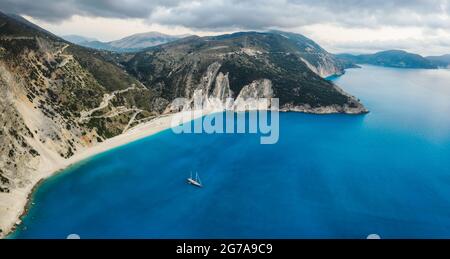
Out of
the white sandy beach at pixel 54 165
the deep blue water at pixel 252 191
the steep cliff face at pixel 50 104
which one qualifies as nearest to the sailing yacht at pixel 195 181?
the deep blue water at pixel 252 191

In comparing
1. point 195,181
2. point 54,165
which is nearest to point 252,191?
point 195,181

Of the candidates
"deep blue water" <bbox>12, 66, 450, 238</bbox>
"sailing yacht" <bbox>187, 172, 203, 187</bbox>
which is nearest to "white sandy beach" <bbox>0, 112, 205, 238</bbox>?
"deep blue water" <bbox>12, 66, 450, 238</bbox>

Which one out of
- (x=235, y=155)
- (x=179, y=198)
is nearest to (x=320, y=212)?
(x=179, y=198)

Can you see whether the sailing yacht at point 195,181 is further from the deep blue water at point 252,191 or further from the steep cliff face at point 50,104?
the steep cliff face at point 50,104

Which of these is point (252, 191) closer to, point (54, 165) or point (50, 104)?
point (54, 165)

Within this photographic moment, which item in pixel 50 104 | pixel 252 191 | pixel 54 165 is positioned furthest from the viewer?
pixel 50 104

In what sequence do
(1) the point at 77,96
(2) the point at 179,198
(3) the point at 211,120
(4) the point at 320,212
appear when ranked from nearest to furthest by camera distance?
(4) the point at 320,212 < (2) the point at 179,198 < (1) the point at 77,96 < (3) the point at 211,120

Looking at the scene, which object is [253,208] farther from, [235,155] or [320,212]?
[235,155]
